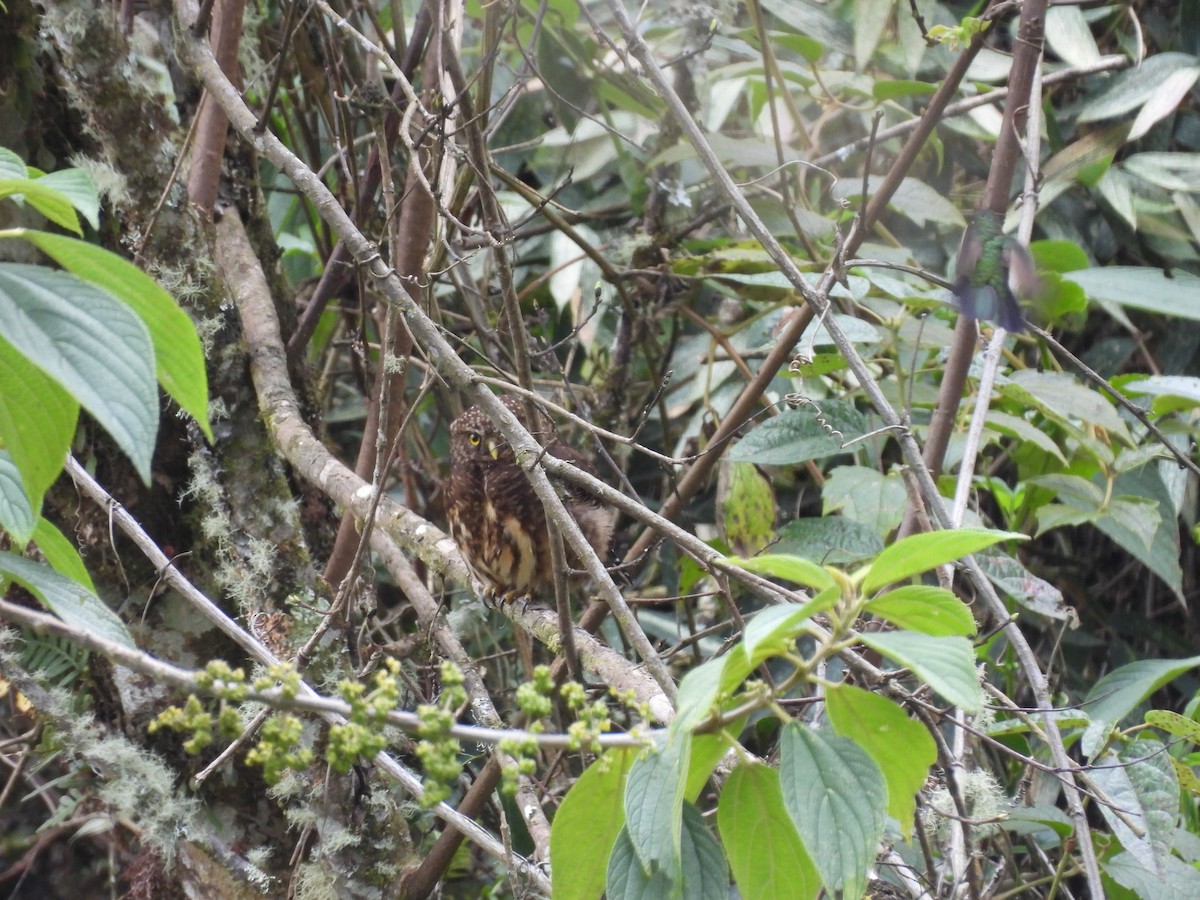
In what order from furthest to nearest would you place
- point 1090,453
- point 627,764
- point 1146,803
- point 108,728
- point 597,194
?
point 597,194, point 1090,453, point 108,728, point 1146,803, point 627,764

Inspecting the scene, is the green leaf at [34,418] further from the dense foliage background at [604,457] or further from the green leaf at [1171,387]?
the green leaf at [1171,387]

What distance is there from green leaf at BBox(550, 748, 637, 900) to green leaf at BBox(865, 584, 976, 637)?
29 cm

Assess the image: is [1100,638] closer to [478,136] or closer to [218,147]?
[478,136]

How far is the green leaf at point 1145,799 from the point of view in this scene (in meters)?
1.73

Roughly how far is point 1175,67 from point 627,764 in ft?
10.8

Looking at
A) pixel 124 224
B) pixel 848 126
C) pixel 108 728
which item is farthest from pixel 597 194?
pixel 108 728

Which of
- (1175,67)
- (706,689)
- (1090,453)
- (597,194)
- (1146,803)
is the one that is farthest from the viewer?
(597,194)

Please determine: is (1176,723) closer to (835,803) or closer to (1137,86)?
(835,803)

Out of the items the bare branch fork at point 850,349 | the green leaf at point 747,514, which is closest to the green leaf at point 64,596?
the bare branch fork at point 850,349

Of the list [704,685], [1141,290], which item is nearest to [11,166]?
[704,685]

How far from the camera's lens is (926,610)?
37.0 inches

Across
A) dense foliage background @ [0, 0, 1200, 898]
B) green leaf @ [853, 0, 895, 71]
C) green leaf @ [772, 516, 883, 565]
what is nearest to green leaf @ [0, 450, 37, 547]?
dense foliage background @ [0, 0, 1200, 898]

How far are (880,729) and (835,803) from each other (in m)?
0.12

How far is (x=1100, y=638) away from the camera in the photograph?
A: 3379 millimetres
